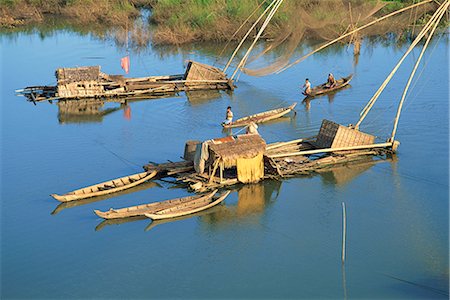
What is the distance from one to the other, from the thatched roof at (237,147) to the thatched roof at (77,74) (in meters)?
5.85

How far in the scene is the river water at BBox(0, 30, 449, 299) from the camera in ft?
27.6

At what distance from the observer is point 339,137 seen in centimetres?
1154

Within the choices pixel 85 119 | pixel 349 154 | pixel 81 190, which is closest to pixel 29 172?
pixel 81 190

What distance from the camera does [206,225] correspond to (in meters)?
9.80

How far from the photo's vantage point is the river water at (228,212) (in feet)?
27.6

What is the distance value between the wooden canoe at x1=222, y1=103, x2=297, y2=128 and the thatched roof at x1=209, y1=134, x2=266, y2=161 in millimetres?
2749

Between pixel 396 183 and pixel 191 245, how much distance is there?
3471 millimetres

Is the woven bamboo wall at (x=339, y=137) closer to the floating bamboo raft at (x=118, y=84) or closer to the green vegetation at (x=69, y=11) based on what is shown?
the floating bamboo raft at (x=118, y=84)

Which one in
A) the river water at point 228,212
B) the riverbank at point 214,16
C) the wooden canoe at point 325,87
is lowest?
the river water at point 228,212

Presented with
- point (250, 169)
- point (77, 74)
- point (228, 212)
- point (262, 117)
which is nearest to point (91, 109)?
point (77, 74)

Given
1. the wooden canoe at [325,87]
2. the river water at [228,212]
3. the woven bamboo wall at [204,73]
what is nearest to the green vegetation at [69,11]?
the woven bamboo wall at [204,73]

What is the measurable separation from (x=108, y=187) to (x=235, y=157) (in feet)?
6.15

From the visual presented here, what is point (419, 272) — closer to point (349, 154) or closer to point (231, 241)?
point (231, 241)

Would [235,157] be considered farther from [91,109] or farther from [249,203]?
[91,109]
